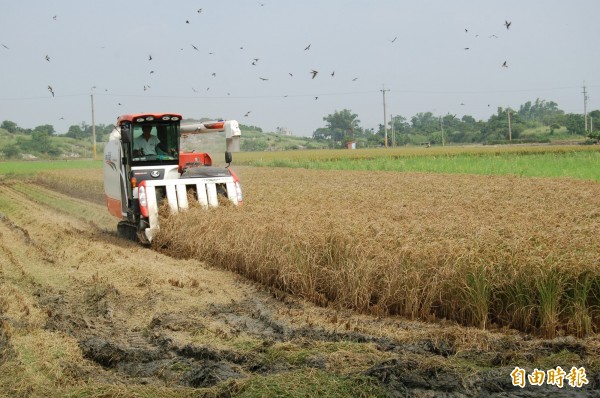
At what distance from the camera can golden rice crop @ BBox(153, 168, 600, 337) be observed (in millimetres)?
7109

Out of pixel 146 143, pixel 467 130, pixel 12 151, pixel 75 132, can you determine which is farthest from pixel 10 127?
pixel 146 143

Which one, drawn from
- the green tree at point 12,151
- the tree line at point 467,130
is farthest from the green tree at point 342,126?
the green tree at point 12,151

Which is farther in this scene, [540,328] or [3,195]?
[3,195]

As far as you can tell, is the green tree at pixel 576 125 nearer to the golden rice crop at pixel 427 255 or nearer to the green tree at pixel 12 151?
A: the green tree at pixel 12 151

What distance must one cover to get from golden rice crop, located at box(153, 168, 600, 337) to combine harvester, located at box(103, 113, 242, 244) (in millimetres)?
607

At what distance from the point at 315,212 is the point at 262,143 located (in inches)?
3569

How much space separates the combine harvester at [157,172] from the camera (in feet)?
44.2

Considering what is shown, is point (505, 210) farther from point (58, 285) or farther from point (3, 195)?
point (3, 195)

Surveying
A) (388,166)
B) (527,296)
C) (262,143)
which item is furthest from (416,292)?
(262,143)

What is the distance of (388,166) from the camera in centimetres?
3659

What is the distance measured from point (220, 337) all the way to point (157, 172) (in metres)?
7.79

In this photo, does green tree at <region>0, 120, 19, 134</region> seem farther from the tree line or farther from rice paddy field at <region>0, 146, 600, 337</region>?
rice paddy field at <region>0, 146, 600, 337</region>

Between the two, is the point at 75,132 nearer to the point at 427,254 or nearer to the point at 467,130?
the point at 467,130

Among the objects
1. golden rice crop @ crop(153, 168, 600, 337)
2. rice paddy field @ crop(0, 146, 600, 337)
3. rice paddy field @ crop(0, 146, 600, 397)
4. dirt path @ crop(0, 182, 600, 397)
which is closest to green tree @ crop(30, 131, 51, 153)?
rice paddy field @ crop(0, 146, 600, 397)
